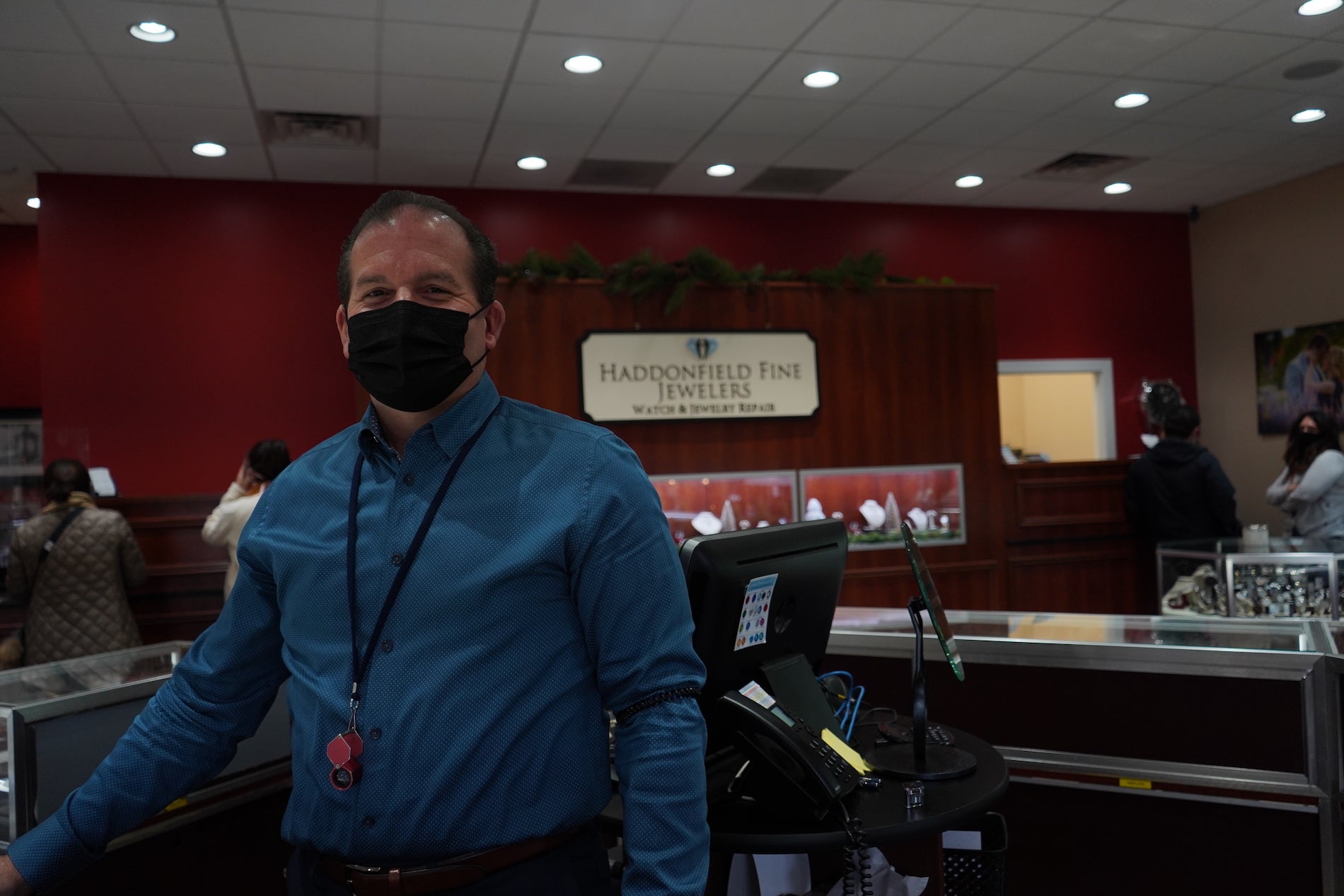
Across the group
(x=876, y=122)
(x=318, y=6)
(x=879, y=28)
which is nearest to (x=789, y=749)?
(x=318, y=6)

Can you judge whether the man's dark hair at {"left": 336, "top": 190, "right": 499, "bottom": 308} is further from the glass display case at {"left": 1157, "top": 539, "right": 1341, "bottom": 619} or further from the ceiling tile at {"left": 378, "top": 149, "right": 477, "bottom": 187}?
the ceiling tile at {"left": 378, "top": 149, "right": 477, "bottom": 187}

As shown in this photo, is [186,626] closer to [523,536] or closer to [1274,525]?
[523,536]

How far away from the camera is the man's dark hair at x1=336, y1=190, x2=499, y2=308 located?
1357mm

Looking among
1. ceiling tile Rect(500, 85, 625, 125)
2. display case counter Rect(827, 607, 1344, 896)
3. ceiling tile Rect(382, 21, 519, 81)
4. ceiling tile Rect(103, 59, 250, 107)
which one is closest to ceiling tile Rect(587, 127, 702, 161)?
ceiling tile Rect(500, 85, 625, 125)

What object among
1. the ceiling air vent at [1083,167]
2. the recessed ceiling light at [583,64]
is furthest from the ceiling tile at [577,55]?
the ceiling air vent at [1083,167]

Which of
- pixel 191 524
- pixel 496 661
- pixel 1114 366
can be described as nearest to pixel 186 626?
pixel 191 524

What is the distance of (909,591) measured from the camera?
6.18m

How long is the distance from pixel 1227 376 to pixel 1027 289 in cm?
185

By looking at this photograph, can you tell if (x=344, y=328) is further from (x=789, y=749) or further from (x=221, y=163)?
(x=221, y=163)

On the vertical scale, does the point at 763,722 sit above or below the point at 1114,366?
below

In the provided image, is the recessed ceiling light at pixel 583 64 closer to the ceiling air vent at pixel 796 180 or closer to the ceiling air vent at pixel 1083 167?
the ceiling air vent at pixel 796 180

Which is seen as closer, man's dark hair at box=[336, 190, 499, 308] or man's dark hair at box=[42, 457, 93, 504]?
man's dark hair at box=[336, 190, 499, 308]

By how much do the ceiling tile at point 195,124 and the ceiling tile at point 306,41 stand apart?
802 mm

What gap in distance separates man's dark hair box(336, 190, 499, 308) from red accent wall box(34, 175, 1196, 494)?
5.84 metres
